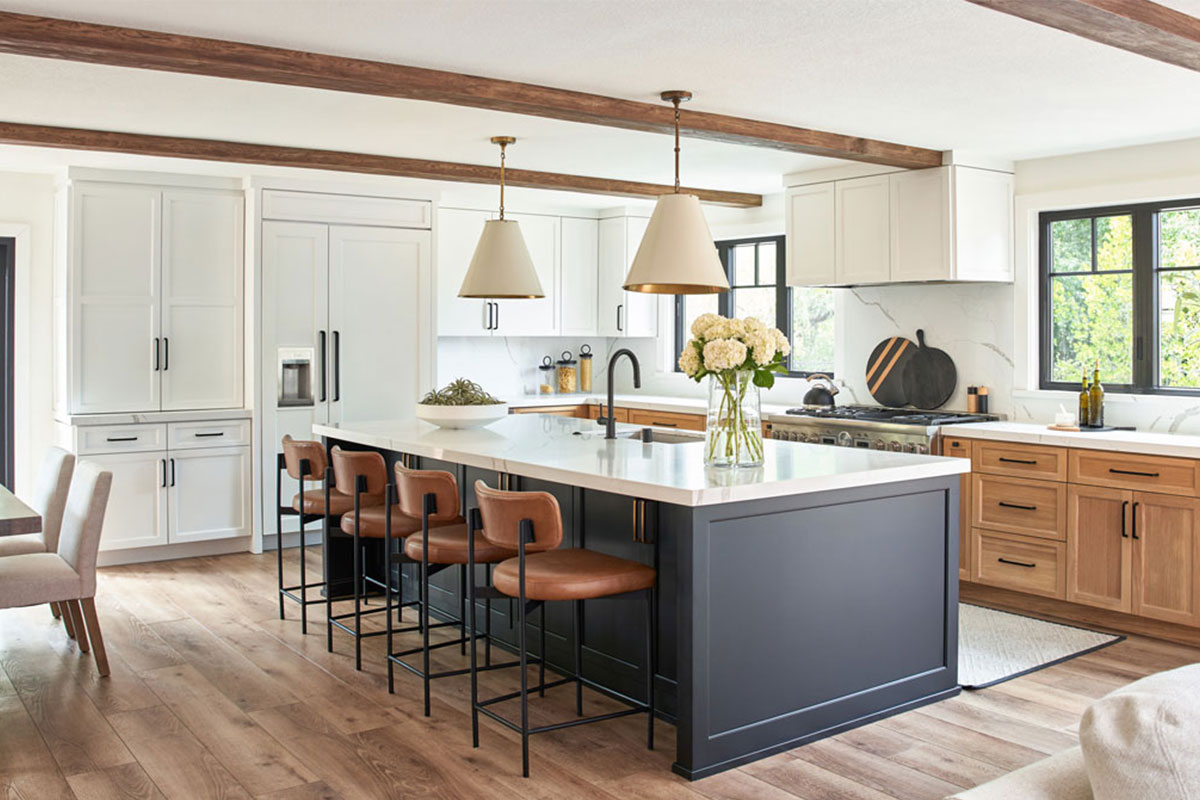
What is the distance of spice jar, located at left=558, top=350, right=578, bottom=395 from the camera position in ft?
27.8

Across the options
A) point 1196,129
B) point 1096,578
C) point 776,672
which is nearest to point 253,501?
point 776,672

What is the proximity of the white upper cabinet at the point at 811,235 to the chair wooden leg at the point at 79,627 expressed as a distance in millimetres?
4289

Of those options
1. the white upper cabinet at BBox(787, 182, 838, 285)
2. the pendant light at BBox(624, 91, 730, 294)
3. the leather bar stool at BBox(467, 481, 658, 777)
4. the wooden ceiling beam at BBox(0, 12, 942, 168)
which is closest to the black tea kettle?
the white upper cabinet at BBox(787, 182, 838, 285)

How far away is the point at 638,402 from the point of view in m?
7.61

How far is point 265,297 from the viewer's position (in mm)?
6539

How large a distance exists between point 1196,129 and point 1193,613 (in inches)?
88.6

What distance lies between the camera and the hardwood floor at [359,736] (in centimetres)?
316

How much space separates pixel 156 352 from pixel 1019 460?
489 cm

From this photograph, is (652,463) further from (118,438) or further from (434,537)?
(118,438)

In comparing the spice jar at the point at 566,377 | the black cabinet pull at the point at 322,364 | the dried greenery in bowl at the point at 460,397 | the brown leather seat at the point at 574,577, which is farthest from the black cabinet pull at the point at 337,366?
the brown leather seat at the point at 574,577

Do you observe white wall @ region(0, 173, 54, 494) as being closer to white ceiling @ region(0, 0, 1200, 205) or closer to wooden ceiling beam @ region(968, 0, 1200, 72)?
white ceiling @ region(0, 0, 1200, 205)

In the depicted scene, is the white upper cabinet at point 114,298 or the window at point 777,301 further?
the window at point 777,301

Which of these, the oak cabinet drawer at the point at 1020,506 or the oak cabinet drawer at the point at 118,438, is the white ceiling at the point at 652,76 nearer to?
the oak cabinet drawer at the point at 1020,506

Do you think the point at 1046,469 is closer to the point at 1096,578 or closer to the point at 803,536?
the point at 1096,578
